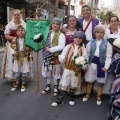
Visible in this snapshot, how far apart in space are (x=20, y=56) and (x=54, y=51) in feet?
3.12

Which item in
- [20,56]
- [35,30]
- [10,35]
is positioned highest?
[35,30]

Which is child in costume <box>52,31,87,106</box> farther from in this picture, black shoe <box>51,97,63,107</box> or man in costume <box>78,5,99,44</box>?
man in costume <box>78,5,99,44</box>

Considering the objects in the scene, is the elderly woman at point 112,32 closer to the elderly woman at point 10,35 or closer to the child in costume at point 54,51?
the child in costume at point 54,51

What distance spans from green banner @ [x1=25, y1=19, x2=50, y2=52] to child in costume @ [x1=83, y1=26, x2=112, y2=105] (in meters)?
0.99

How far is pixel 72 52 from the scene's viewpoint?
405 centimetres

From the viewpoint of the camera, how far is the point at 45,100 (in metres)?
4.42

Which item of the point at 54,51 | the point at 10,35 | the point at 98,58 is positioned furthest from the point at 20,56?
the point at 98,58

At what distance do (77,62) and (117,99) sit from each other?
93cm

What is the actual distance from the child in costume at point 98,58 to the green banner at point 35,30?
3.25 ft

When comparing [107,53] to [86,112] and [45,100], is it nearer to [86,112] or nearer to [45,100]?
[86,112]

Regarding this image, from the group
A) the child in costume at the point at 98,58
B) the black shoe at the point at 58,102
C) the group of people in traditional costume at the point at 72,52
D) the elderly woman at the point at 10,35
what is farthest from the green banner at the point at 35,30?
the black shoe at the point at 58,102

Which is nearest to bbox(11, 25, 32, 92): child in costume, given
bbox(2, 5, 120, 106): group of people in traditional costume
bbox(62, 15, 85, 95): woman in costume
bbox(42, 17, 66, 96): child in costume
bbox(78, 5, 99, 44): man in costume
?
bbox(2, 5, 120, 106): group of people in traditional costume

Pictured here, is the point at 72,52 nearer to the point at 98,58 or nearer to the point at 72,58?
the point at 72,58

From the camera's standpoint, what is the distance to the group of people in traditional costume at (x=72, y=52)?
13.3 ft
